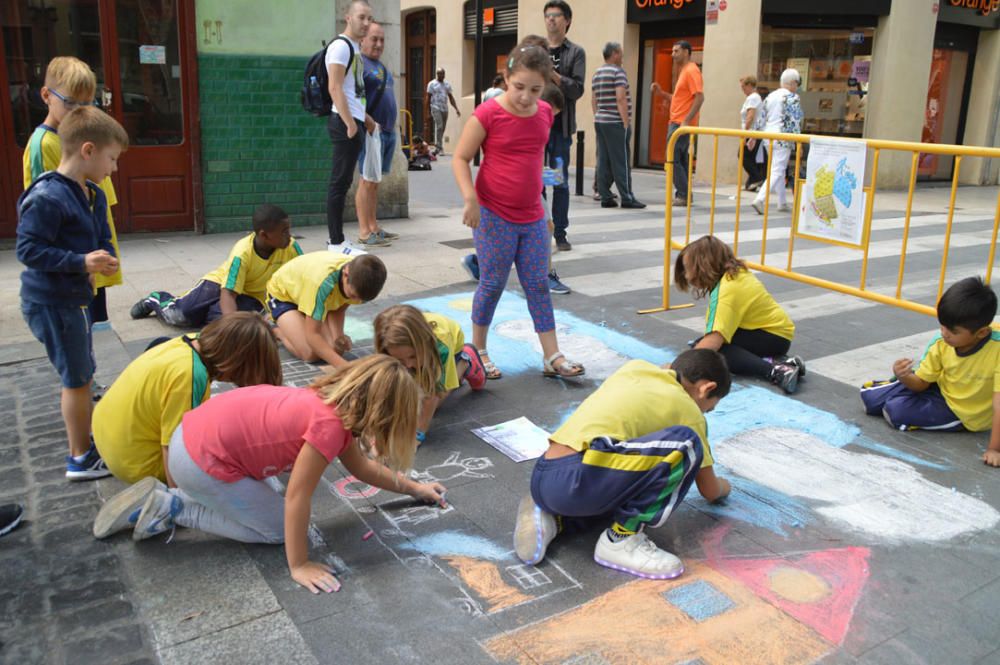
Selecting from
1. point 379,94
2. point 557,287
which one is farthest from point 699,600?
point 379,94

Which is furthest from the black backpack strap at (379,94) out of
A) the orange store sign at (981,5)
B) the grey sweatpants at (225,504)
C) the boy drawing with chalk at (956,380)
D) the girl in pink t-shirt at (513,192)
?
the orange store sign at (981,5)

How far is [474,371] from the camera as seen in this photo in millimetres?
4543

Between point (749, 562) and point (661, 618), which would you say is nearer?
point (661, 618)

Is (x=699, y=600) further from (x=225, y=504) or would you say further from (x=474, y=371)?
(x=474, y=371)

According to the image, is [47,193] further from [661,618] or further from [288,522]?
[661,618]

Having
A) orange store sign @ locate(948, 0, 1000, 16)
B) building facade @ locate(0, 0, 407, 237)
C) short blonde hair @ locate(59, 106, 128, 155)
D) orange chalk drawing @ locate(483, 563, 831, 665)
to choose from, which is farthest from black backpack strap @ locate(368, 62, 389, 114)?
orange store sign @ locate(948, 0, 1000, 16)

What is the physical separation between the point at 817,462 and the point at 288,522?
229 cm

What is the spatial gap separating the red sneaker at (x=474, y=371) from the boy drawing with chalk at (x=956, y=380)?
1919mm

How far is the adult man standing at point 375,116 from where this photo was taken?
26.6 feet

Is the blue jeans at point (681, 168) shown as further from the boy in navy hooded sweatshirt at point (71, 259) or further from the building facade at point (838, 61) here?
the boy in navy hooded sweatshirt at point (71, 259)

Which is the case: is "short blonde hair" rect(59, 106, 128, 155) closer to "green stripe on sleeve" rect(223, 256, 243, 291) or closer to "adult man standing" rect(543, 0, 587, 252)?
"green stripe on sleeve" rect(223, 256, 243, 291)

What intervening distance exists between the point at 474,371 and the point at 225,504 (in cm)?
180

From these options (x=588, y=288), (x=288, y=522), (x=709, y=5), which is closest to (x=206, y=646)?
(x=288, y=522)

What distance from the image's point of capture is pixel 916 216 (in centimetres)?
1141
